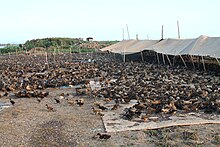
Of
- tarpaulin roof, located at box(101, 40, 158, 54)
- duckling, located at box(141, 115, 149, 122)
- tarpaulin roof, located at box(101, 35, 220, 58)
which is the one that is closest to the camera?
duckling, located at box(141, 115, 149, 122)

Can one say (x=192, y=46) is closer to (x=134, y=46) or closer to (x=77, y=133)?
(x=134, y=46)

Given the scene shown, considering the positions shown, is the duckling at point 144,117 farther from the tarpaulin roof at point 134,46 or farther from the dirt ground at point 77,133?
the tarpaulin roof at point 134,46

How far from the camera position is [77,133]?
8219 mm

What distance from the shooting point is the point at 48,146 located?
7.27m

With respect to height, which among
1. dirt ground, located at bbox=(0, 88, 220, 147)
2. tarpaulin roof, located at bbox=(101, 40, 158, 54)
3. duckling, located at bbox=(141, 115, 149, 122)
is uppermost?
tarpaulin roof, located at bbox=(101, 40, 158, 54)

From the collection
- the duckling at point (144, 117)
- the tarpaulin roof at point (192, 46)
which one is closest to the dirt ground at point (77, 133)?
the duckling at point (144, 117)

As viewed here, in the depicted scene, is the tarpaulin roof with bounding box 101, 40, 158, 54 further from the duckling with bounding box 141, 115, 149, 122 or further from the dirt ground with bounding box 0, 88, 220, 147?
the duckling with bounding box 141, 115, 149, 122

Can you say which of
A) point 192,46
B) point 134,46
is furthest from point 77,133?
point 134,46

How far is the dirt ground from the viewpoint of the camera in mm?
7359

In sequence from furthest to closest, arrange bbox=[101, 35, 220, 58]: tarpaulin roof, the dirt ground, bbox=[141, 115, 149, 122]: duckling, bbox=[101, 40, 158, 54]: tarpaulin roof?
bbox=[101, 40, 158, 54]: tarpaulin roof
bbox=[101, 35, 220, 58]: tarpaulin roof
bbox=[141, 115, 149, 122]: duckling
the dirt ground

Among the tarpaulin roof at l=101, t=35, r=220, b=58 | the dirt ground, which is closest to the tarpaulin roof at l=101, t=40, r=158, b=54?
the tarpaulin roof at l=101, t=35, r=220, b=58

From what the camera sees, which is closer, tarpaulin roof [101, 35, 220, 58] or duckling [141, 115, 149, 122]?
duckling [141, 115, 149, 122]

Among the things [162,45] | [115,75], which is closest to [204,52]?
[115,75]

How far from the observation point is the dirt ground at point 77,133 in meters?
7.36
